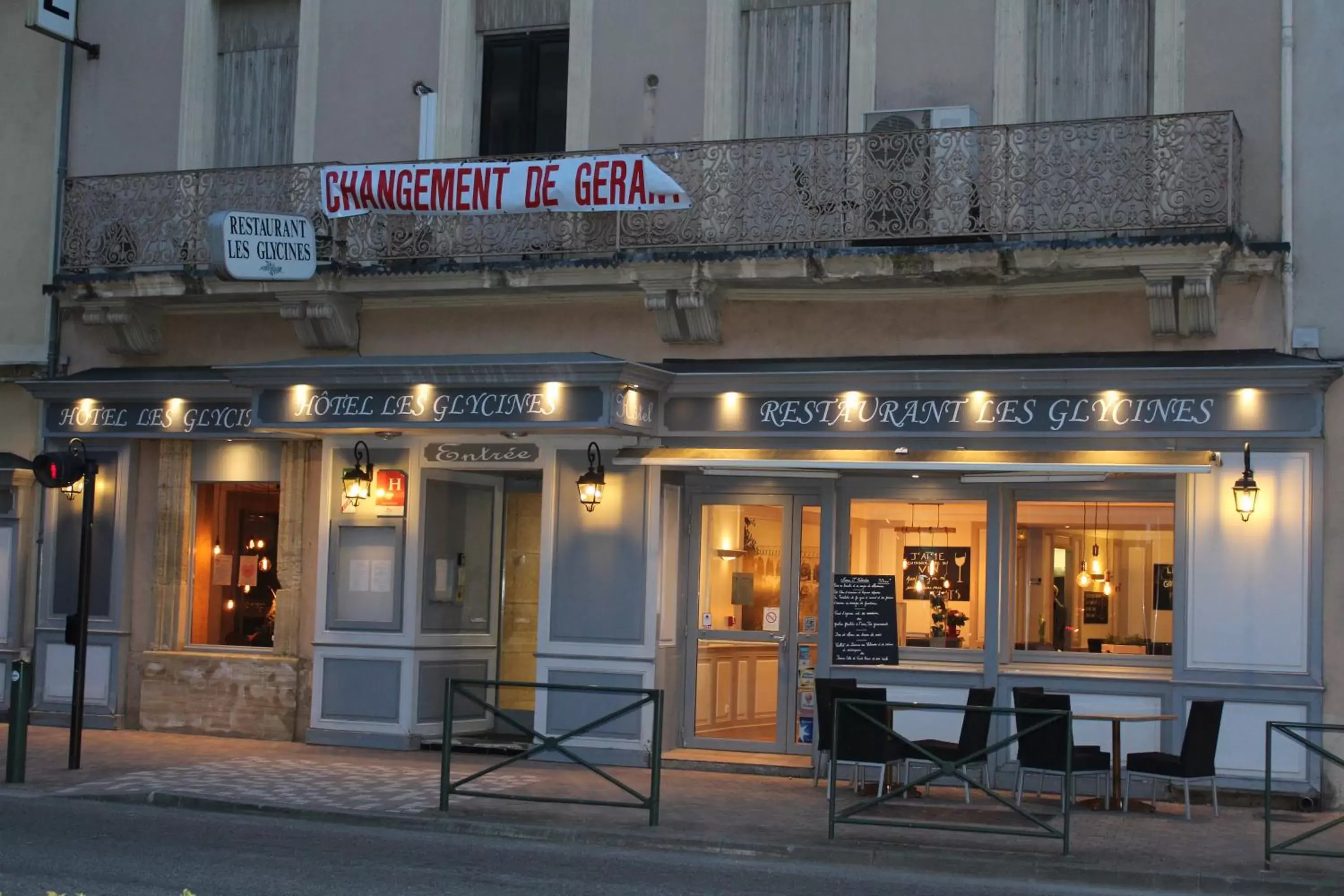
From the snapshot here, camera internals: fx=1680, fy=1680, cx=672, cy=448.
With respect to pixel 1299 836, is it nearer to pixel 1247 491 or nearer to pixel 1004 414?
pixel 1247 491

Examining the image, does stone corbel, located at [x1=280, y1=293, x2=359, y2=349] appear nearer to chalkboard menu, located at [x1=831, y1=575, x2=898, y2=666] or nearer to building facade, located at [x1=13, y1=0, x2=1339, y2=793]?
building facade, located at [x1=13, y1=0, x2=1339, y2=793]

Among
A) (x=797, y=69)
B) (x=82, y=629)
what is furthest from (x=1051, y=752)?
(x=82, y=629)

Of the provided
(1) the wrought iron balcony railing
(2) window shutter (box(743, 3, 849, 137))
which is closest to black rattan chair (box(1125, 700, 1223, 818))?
(1) the wrought iron balcony railing

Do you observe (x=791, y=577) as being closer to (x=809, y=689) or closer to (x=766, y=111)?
(x=809, y=689)

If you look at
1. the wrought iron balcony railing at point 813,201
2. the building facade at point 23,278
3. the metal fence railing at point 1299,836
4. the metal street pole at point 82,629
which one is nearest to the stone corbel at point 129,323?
the wrought iron balcony railing at point 813,201

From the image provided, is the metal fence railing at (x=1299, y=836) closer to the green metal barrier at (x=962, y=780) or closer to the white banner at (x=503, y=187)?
the green metal barrier at (x=962, y=780)

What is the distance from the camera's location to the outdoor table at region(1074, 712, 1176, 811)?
12797 millimetres

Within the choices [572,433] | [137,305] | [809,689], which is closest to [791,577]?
[809,689]

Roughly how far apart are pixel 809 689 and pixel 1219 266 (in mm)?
5202

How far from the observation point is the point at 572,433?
581 inches

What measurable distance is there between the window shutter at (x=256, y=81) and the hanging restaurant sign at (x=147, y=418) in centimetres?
259

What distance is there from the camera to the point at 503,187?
15.1 metres

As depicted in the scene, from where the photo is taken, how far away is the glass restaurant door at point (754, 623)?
15.4 m

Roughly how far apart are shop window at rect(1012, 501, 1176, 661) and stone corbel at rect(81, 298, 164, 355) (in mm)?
8881
